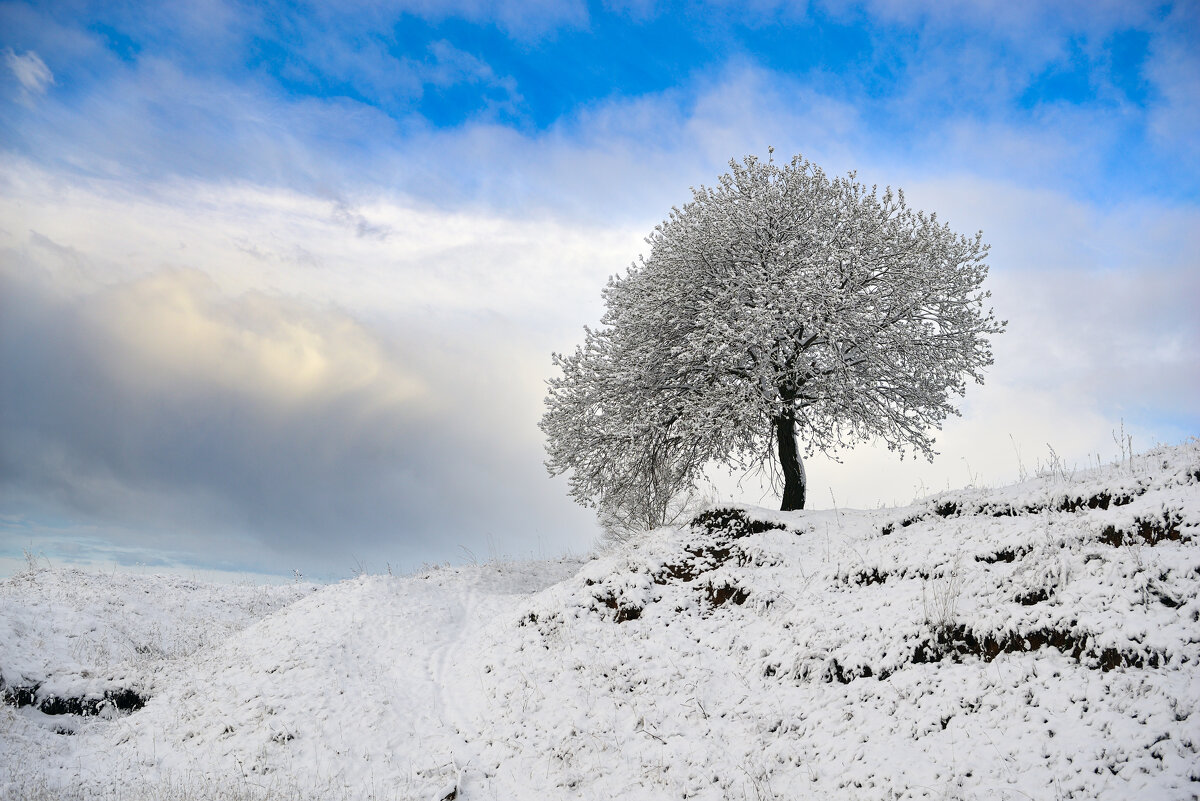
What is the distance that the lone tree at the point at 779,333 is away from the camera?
61.8ft

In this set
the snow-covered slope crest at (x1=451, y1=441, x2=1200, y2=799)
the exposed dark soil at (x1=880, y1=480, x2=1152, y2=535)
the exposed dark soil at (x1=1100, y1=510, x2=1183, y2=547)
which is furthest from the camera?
the exposed dark soil at (x1=880, y1=480, x2=1152, y2=535)

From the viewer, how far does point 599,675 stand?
12.1 m

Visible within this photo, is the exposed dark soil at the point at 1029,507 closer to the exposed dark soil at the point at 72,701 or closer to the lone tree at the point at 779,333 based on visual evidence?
the lone tree at the point at 779,333

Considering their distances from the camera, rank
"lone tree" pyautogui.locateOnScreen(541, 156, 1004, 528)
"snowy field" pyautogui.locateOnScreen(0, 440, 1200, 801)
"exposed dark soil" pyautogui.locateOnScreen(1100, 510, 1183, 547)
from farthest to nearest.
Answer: "lone tree" pyautogui.locateOnScreen(541, 156, 1004, 528)
"exposed dark soil" pyautogui.locateOnScreen(1100, 510, 1183, 547)
"snowy field" pyautogui.locateOnScreen(0, 440, 1200, 801)

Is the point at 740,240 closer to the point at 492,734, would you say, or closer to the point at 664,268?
the point at 664,268

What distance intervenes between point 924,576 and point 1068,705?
391 cm

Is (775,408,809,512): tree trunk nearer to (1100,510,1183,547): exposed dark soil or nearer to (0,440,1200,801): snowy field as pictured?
(0,440,1200,801): snowy field

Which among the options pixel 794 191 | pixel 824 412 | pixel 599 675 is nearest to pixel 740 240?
pixel 794 191

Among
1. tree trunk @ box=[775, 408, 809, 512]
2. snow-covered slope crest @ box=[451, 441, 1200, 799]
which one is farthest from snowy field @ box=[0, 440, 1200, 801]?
tree trunk @ box=[775, 408, 809, 512]

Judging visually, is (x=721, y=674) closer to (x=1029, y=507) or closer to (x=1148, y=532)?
(x=1148, y=532)

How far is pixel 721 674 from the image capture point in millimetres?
11242

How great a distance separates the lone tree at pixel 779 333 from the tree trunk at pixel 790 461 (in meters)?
0.05

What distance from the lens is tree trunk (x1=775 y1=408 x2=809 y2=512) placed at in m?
20.7

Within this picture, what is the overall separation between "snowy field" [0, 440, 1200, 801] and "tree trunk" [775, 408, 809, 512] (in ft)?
10.00
